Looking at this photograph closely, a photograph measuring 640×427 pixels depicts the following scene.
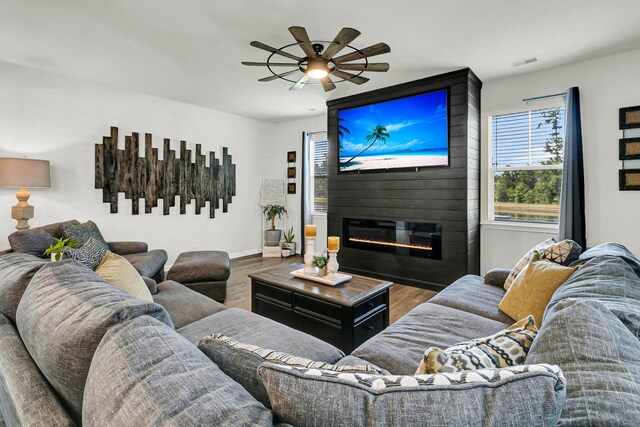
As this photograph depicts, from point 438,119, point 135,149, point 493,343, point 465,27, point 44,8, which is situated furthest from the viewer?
point 135,149

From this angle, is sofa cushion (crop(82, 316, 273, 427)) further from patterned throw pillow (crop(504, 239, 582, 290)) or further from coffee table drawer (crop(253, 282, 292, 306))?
patterned throw pillow (crop(504, 239, 582, 290))

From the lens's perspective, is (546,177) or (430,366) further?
(546,177)

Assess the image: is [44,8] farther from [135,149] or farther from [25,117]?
[135,149]

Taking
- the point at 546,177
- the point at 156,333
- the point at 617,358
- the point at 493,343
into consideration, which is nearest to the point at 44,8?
the point at 156,333

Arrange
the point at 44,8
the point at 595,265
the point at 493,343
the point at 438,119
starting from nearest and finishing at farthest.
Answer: the point at 493,343 < the point at 595,265 < the point at 44,8 < the point at 438,119

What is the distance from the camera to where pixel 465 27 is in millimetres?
2822

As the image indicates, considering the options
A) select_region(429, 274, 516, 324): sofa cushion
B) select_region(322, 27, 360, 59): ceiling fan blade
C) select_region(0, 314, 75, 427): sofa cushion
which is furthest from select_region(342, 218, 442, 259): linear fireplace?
select_region(0, 314, 75, 427): sofa cushion

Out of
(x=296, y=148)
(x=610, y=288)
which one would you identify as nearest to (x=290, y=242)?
(x=296, y=148)

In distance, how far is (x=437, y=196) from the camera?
161 inches

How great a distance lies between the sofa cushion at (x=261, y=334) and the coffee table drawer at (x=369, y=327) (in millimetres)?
653

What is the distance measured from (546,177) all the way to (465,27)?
7.05ft

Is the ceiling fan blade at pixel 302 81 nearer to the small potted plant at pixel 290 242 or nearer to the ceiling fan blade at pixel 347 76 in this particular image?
the ceiling fan blade at pixel 347 76

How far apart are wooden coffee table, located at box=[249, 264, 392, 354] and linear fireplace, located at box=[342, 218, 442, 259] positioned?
1831mm

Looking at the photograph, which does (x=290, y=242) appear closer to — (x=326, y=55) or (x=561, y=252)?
(x=326, y=55)
